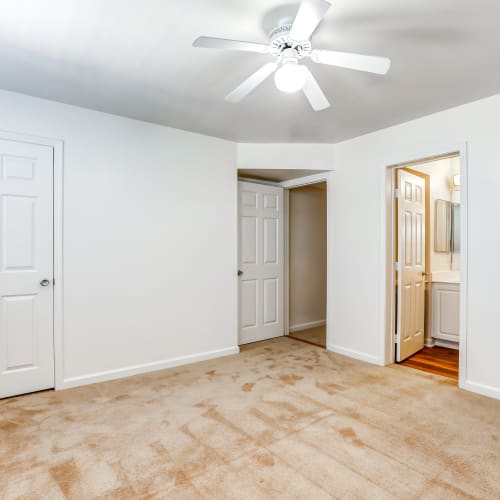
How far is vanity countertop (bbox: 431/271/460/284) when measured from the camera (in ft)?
14.3

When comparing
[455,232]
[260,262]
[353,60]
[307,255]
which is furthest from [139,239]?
[455,232]

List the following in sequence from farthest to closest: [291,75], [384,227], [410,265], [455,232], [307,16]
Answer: [455,232] → [410,265] → [384,227] → [291,75] → [307,16]

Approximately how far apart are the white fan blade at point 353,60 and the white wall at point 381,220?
62.4 inches

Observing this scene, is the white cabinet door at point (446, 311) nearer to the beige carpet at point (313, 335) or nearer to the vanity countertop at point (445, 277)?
the vanity countertop at point (445, 277)

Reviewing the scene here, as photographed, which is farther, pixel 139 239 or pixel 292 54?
pixel 139 239

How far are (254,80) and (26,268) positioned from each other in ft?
7.52

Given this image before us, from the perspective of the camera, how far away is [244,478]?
185 centimetres

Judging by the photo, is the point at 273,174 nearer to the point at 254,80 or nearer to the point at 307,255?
the point at 307,255

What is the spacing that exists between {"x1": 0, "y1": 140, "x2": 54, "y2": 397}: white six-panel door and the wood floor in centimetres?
341

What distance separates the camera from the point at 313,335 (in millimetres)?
4926

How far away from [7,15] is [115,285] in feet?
6.82

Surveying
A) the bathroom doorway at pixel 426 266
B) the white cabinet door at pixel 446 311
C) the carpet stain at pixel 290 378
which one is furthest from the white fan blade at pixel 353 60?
the white cabinet door at pixel 446 311

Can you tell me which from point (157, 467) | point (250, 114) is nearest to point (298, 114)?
point (250, 114)

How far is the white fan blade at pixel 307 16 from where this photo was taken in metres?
1.45
